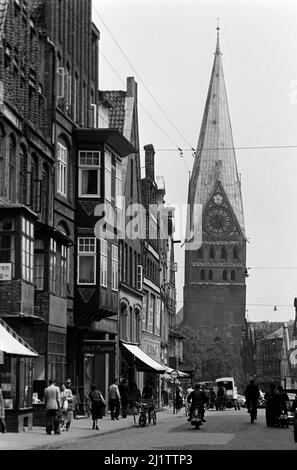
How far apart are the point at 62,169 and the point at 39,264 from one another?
279 inches

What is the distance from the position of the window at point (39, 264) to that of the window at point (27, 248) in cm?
281

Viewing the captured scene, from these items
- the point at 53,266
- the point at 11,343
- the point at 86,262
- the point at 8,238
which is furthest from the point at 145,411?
the point at 11,343

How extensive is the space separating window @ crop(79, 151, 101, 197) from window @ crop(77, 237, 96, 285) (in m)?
2.11

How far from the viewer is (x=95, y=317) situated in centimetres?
5050

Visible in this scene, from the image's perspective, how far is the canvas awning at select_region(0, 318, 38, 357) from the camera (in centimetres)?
3242

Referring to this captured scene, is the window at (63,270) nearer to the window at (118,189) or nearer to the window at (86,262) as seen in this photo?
the window at (86,262)

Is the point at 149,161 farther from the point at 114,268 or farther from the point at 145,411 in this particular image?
the point at 145,411

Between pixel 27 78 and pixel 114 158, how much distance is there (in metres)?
11.9

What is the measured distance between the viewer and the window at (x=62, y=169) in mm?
47000

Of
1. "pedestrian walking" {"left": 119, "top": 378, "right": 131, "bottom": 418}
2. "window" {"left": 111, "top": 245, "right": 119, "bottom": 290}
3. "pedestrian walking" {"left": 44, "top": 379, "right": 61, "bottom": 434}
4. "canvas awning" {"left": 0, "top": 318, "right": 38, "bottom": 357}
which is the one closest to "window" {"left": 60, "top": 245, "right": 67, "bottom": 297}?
"window" {"left": 111, "top": 245, "right": 119, "bottom": 290}

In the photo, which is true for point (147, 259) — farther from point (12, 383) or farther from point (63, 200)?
point (12, 383)

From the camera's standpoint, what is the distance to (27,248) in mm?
38031
